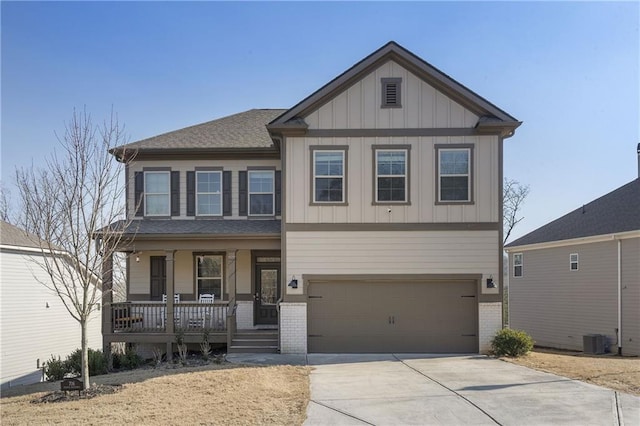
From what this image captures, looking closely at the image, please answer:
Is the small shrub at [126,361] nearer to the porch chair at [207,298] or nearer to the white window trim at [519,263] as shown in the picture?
the porch chair at [207,298]

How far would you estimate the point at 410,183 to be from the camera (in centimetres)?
1412

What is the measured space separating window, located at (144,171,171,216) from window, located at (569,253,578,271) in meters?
15.0

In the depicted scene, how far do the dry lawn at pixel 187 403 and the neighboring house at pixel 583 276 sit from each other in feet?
39.0

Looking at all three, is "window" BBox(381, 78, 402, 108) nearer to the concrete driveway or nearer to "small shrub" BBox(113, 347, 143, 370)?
the concrete driveway

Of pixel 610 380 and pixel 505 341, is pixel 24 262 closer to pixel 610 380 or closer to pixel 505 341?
pixel 505 341

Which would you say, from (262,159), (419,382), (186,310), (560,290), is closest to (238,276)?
(186,310)

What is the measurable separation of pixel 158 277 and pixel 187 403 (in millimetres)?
8589

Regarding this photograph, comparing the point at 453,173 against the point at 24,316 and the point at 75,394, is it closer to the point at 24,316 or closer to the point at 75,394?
the point at 75,394

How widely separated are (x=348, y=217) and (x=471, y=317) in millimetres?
4444

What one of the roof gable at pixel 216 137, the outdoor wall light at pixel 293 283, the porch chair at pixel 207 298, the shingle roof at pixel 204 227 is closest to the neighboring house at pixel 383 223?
the outdoor wall light at pixel 293 283

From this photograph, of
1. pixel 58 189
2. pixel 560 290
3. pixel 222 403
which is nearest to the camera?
pixel 222 403

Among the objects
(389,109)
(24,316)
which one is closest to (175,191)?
(389,109)

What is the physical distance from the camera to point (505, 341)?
1324cm

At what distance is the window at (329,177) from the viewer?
14156 millimetres
